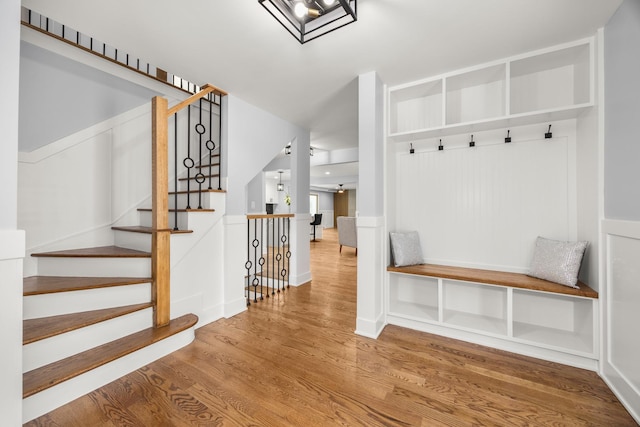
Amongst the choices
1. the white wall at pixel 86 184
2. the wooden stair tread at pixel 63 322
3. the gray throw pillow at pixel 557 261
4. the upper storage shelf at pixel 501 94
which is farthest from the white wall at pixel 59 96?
the gray throw pillow at pixel 557 261

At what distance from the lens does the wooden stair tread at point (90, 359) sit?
134 cm

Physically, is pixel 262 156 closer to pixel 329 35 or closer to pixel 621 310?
pixel 329 35

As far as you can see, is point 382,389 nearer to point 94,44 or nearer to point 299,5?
point 299,5

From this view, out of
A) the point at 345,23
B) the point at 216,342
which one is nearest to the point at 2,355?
the point at 216,342

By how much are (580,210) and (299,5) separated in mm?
2518

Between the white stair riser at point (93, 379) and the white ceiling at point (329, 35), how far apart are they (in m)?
2.25

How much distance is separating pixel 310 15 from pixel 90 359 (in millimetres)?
2544

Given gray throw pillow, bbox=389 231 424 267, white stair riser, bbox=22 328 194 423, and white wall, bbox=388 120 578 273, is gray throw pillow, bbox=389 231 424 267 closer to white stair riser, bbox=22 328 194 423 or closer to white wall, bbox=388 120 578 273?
white wall, bbox=388 120 578 273

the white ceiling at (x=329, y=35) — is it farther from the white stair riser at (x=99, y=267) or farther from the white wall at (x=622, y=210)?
the white stair riser at (x=99, y=267)

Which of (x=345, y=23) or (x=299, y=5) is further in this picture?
(x=345, y=23)

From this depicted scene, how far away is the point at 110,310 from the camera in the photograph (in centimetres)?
182

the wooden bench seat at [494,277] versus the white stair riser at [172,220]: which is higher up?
the white stair riser at [172,220]

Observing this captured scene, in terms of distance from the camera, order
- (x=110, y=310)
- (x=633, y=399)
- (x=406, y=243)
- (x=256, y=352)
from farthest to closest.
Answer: (x=406, y=243)
(x=256, y=352)
(x=110, y=310)
(x=633, y=399)

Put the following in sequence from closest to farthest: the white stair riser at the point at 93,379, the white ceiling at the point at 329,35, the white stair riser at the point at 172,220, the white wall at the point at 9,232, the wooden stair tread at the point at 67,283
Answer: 1. the white wall at the point at 9,232
2. the white stair riser at the point at 93,379
3. the white ceiling at the point at 329,35
4. the wooden stair tread at the point at 67,283
5. the white stair riser at the point at 172,220
